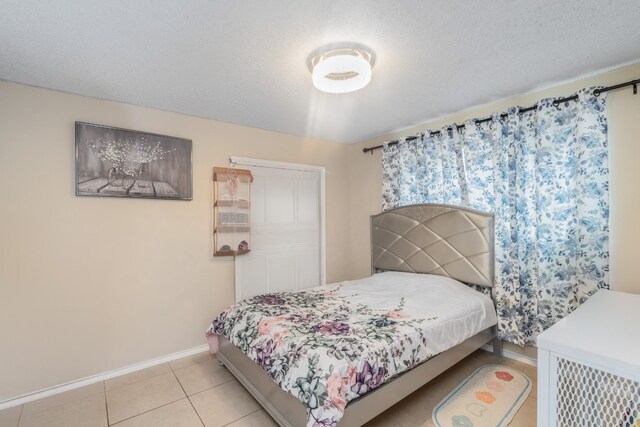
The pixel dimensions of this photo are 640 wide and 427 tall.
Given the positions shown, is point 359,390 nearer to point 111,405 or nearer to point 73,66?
point 111,405

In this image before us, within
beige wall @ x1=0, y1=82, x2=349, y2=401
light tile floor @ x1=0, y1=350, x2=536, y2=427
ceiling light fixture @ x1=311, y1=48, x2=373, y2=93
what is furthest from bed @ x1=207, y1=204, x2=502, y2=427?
ceiling light fixture @ x1=311, y1=48, x2=373, y2=93

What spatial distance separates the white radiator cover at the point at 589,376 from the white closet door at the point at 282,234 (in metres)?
2.70

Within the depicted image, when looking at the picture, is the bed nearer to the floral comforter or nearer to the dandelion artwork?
the floral comforter

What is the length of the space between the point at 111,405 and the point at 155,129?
2.29 metres

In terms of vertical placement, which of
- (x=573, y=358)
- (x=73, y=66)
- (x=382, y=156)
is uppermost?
(x=73, y=66)

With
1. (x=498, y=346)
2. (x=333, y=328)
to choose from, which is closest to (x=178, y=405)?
(x=333, y=328)

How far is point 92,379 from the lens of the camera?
2.38 meters

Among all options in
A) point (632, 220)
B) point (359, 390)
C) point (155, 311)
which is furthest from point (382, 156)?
point (155, 311)

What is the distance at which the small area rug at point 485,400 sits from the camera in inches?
73.7

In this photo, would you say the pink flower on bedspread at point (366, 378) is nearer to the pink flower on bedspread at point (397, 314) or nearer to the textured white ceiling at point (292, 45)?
the pink flower on bedspread at point (397, 314)

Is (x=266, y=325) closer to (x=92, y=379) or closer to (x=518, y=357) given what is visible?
(x=92, y=379)

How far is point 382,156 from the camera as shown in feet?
12.3

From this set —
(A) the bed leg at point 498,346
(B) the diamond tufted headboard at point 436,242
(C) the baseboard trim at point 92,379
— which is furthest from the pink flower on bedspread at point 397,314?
(C) the baseboard trim at point 92,379

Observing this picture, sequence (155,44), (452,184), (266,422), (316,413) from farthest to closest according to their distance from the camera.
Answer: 1. (452,184)
2. (266,422)
3. (155,44)
4. (316,413)
